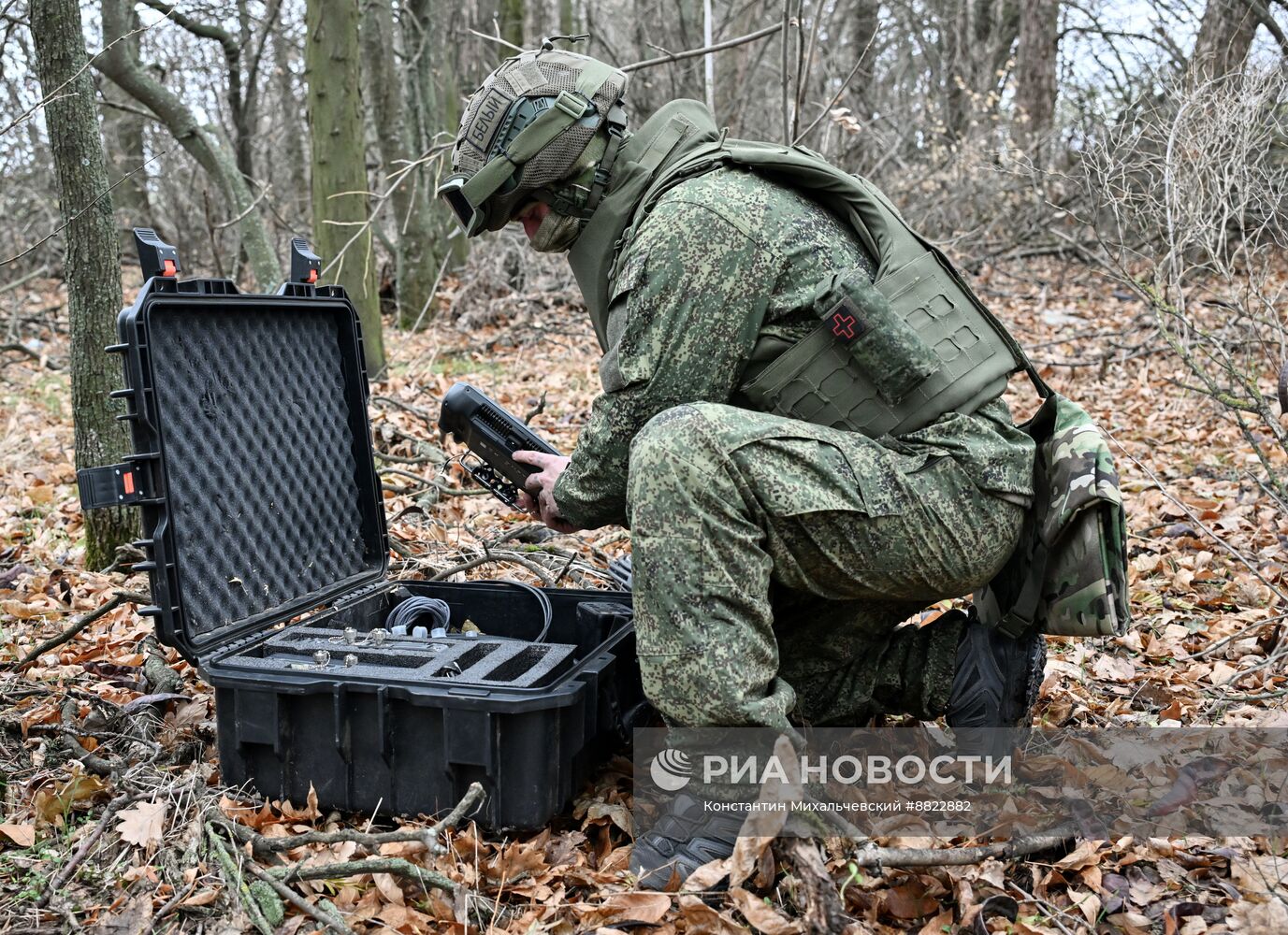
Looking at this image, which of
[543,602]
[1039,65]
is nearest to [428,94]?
[1039,65]

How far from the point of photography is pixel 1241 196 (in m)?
4.54

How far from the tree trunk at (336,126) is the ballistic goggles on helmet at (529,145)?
469 cm

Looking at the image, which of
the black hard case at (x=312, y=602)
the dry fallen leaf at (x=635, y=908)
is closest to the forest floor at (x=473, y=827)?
the dry fallen leaf at (x=635, y=908)

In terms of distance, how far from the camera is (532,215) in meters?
3.01

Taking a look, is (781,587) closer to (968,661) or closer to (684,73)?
(968,661)

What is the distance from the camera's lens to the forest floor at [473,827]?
2199mm

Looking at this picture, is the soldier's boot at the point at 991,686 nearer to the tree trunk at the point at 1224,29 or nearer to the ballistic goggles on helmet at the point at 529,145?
the ballistic goggles on helmet at the point at 529,145

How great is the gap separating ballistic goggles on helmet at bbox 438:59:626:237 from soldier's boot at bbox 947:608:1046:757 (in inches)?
62.7

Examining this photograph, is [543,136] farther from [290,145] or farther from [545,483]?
[290,145]

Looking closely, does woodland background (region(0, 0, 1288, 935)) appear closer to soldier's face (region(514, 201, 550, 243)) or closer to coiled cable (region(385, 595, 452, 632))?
coiled cable (region(385, 595, 452, 632))

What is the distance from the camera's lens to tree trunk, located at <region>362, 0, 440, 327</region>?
35.7 feet

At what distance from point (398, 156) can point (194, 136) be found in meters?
4.85

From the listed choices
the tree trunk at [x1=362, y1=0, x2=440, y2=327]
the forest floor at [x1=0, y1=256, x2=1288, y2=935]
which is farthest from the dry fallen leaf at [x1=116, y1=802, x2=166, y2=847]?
the tree trunk at [x1=362, y1=0, x2=440, y2=327]

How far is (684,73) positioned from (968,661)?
1004 cm
